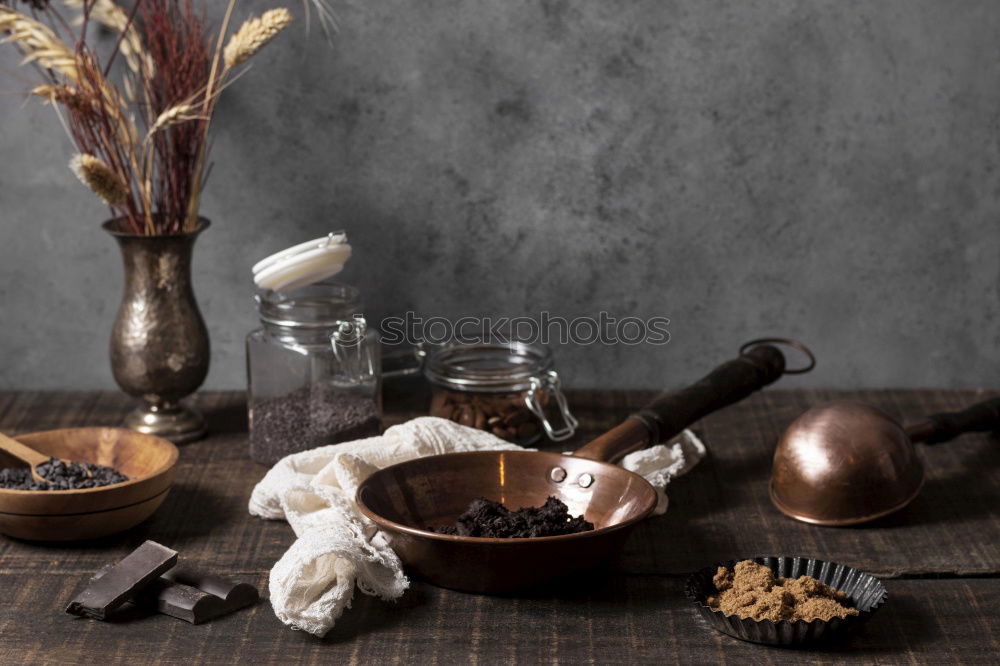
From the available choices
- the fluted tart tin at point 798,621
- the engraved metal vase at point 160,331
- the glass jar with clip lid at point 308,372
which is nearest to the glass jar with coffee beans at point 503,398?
the glass jar with clip lid at point 308,372

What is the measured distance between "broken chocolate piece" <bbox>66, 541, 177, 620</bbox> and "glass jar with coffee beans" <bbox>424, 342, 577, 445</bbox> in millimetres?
511

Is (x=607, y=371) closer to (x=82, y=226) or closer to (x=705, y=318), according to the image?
(x=705, y=318)

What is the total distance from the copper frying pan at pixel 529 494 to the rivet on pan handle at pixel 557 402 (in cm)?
16

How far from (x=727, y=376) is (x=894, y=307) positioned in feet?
1.44

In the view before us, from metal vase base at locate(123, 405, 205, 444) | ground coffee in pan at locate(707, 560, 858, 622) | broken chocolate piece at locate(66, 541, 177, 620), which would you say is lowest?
metal vase base at locate(123, 405, 205, 444)

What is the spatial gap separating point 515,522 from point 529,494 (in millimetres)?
174

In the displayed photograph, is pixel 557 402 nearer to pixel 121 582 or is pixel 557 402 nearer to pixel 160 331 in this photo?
pixel 160 331

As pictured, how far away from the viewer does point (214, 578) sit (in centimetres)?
110

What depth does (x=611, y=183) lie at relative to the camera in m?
1.73

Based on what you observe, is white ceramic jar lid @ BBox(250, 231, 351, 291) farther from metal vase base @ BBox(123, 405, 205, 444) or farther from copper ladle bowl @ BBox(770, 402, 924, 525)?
copper ladle bowl @ BBox(770, 402, 924, 525)

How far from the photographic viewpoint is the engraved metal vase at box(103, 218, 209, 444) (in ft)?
4.96

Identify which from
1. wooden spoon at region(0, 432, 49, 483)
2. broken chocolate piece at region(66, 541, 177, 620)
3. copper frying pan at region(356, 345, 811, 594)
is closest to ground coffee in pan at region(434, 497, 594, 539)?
copper frying pan at region(356, 345, 811, 594)

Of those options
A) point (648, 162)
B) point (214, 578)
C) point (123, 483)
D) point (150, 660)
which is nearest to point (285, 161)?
point (648, 162)

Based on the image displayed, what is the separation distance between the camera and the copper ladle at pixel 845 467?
128cm
